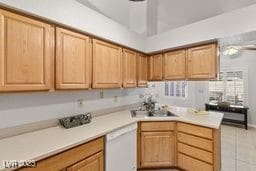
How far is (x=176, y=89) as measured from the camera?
7855 millimetres

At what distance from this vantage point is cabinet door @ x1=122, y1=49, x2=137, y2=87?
9.46ft

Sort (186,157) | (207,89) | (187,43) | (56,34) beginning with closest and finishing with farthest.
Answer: (56,34) < (186,157) < (187,43) < (207,89)

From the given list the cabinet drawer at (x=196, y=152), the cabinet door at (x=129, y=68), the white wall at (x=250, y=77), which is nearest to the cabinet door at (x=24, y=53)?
the cabinet door at (x=129, y=68)

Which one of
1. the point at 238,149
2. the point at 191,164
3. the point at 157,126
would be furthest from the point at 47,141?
the point at 238,149

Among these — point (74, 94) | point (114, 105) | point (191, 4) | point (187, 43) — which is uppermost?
point (191, 4)

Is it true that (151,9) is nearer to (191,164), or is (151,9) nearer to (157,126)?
(157,126)

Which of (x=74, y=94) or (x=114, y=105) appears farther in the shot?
(x=114, y=105)

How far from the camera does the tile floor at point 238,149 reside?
3015 mm

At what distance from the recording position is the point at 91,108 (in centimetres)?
267

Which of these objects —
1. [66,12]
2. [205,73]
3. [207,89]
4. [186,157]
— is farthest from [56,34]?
[207,89]

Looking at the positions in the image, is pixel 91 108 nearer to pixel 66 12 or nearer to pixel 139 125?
pixel 139 125

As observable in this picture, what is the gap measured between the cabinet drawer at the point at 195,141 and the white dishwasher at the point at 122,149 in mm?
742

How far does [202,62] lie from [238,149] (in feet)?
7.80

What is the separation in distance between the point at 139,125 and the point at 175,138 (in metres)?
0.62
